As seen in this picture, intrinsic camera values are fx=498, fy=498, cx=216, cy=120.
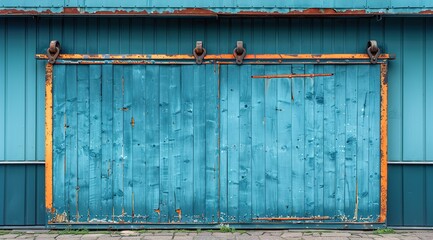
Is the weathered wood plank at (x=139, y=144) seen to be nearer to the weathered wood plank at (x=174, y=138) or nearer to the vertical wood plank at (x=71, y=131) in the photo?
the weathered wood plank at (x=174, y=138)

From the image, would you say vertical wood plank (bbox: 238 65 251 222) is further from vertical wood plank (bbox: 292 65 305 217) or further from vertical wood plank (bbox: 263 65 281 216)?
vertical wood plank (bbox: 292 65 305 217)

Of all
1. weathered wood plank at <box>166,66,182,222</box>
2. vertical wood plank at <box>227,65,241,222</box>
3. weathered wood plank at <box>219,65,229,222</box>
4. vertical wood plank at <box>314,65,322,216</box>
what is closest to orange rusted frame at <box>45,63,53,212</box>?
weathered wood plank at <box>166,66,182,222</box>

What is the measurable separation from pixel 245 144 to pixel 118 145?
1705mm

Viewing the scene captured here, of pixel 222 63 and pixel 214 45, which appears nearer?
pixel 222 63

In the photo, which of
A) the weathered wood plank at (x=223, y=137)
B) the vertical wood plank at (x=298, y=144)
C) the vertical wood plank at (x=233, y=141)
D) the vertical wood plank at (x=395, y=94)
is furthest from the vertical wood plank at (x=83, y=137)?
the vertical wood plank at (x=395, y=94)

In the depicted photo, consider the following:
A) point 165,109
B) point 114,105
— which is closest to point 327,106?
point 165,109

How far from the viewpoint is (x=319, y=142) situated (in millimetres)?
Result: 6688

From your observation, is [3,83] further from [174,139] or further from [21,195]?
[174,139]

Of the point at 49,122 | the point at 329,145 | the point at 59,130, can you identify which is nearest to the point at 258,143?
the point at 329,145

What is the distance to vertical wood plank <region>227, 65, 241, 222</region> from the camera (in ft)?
21.9

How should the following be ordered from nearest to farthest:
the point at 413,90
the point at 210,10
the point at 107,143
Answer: the point at 210,10, the point at 107,143, the point at 413,90

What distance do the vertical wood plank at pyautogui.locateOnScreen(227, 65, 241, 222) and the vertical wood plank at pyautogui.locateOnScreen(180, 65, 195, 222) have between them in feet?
1.63

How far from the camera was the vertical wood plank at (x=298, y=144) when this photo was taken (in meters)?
6.68

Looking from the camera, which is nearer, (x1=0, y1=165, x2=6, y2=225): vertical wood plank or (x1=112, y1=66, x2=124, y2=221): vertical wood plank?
(x1=112, y1=66, x2=124, y2=221): vertical wood plank
